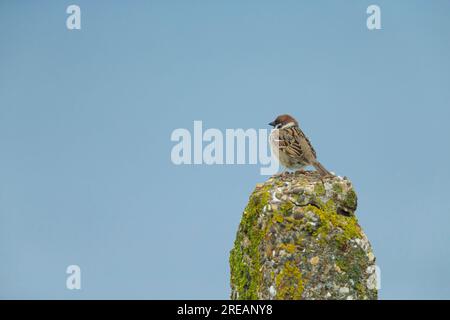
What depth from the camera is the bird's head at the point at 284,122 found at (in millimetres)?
14521

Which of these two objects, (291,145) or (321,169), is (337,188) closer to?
(321,169)

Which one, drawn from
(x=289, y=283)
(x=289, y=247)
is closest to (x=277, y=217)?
(x=289, y=247)

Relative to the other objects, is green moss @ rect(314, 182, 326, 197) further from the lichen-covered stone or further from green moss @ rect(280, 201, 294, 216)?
green moss @ rect(280, 201, 294, 216)

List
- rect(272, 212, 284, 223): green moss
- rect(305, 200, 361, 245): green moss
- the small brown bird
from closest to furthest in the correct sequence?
1. rect(305, 200, 361, 245): green moss
2. rect(272, 212, 284, 223): green moss
3. the small brown bird

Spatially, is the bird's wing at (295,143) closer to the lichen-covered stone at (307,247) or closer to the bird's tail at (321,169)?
the bird's tail at (321,169)

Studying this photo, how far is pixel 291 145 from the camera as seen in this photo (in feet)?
45.4

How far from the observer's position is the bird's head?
47.6ft

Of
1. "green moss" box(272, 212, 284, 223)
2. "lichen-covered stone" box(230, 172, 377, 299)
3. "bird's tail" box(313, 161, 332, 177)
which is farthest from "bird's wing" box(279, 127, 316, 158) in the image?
"green moss" box(272, 212, 284, 223)

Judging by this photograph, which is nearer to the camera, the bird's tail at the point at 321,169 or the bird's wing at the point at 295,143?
the bird's tail at the point at 321,169

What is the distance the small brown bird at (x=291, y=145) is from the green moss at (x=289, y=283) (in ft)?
8.47

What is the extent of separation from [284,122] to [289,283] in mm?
4857

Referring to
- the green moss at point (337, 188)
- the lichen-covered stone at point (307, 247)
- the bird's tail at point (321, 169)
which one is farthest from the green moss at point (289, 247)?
the bird's tail at point (321, 169)

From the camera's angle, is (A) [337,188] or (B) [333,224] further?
(A) [337,188]
